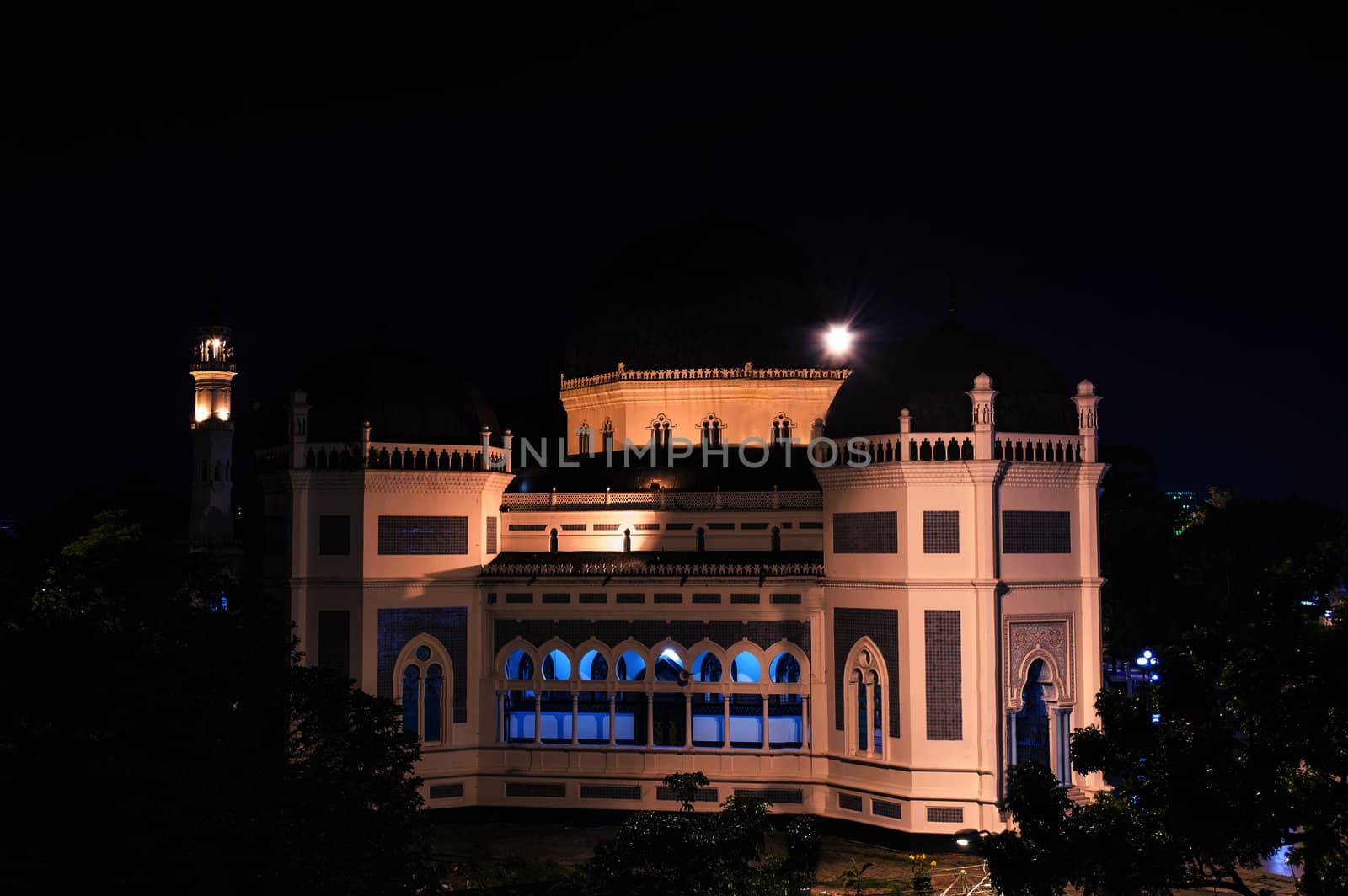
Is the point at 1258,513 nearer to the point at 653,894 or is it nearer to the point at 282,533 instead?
the point at 282,533

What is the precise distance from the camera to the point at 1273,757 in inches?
981

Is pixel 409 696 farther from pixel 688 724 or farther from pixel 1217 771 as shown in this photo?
pixel 1217 771

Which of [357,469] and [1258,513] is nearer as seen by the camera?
[357,469]

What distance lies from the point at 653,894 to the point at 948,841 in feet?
48.1

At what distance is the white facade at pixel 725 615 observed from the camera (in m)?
47.1

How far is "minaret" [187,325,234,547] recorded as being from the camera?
2223 inches

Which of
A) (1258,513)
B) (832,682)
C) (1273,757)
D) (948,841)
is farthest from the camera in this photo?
(1258,513)

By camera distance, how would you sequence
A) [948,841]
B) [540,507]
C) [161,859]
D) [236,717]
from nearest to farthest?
[161,859], [236,717], [948,841], [540,507]

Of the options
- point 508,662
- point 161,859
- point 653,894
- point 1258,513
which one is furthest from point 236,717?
point 1258,513

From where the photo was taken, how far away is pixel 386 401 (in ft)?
169

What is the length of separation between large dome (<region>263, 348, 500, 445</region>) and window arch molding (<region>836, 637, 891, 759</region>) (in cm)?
1225

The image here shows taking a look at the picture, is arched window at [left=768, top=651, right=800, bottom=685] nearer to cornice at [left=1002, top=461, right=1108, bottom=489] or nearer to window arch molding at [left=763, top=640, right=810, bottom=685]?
window arch molding at [left=763, top=640, right=810, bottom=685]

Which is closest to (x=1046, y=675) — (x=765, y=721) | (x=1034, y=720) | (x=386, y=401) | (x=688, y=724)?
(x=1034, y=720)

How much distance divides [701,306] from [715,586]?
1218cm
